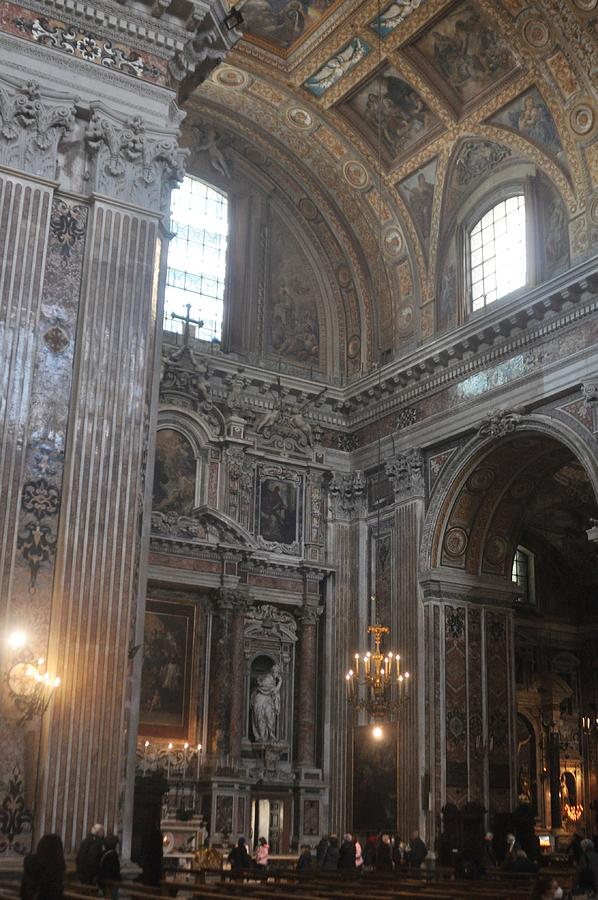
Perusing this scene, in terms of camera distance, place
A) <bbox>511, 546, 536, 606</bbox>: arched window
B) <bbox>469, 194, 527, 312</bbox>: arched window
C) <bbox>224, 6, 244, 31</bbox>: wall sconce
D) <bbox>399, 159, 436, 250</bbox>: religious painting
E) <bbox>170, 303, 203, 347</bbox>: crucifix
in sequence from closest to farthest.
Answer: <bbox>224, 6, 244, 31</bbox>: wall sconce < <bbox>469, 194, 527, 312</bbox>: arched window < <bbox>170, 303, 203, 347</bbox>: crucifix < <bbox>399, 159, 436, 250</bbox>: religious painting < <bbox>511, 546, 536, 606</bbox>: arched window

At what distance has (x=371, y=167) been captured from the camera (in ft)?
75.7

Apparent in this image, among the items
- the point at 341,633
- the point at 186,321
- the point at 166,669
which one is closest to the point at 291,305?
the point at 186,321

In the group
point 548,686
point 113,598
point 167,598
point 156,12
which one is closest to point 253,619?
point 167,598

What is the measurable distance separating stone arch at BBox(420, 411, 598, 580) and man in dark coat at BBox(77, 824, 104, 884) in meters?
11.6

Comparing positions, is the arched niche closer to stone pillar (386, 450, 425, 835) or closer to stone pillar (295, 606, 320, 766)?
stone pillar (295, 606, 320, 766)

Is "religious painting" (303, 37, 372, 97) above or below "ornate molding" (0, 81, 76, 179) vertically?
above

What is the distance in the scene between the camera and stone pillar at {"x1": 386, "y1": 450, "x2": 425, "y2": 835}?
64.9ft

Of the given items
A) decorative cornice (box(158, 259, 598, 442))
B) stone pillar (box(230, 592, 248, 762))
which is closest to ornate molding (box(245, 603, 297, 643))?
stone pillar (box(230, 592, 248, 762))

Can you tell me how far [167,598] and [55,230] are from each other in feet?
33.5

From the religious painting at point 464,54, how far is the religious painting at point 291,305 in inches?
200

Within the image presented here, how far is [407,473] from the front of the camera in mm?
21766

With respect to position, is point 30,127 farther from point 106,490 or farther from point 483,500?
point 483,500

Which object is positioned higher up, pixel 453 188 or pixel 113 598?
pixel 453 188

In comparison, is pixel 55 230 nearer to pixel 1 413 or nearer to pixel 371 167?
pixel 1 413
